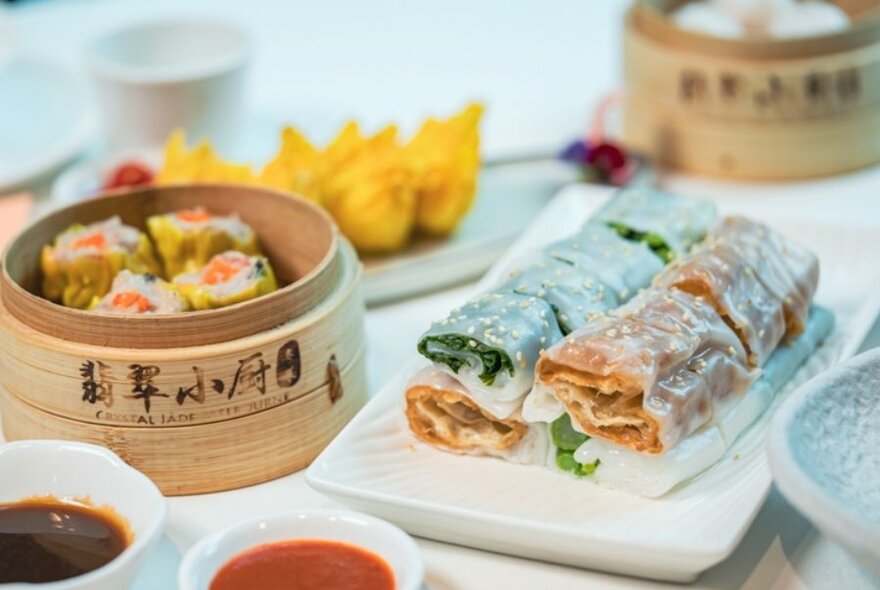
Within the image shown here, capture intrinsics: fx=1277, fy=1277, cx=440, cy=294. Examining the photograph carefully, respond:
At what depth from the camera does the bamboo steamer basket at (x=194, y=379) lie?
2182 millimetres

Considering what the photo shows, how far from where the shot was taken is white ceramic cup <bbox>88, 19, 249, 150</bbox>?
3.57m

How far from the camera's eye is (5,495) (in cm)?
206

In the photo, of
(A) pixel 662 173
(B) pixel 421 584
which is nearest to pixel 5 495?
(B) pixel 421 584

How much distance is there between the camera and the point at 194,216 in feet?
8.83

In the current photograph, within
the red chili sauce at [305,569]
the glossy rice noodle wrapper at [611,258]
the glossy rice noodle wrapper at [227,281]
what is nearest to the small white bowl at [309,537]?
the red chili sauce at [305,569]

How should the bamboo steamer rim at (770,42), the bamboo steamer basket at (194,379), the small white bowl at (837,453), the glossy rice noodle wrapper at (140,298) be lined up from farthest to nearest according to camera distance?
the bamboo steamer rim at (770,42), the glossy rice noodle wrapper at (140,298), the bamboo steamer basket at (194,379), the small white bowl at (837,453)

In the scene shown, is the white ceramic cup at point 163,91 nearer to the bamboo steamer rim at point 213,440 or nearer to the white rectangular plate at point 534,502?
the bamboo steamer rim at point 213,440

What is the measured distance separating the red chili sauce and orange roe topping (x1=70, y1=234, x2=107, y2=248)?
35.2 inches

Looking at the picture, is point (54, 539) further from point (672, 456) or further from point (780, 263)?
point (780, 263)

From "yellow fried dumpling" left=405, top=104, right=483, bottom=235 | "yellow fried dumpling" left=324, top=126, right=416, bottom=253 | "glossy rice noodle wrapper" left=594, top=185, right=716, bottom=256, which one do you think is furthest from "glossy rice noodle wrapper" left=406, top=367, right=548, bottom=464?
"yellow fried dumpling" left=405, top=104, right=483, bottom=235

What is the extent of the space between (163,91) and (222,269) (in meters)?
1.24

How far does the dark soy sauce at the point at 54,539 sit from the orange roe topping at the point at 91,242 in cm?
67

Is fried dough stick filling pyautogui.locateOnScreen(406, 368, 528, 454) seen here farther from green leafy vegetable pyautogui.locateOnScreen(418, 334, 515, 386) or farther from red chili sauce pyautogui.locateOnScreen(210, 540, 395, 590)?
red chili sauce pyautogui.locateOnScreen(210, 540, 395, 590)

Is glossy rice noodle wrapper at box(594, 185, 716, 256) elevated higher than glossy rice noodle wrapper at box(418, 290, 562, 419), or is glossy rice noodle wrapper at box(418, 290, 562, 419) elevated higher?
glossy rice noodle wrapper at box(418, 290, 562, 419)
